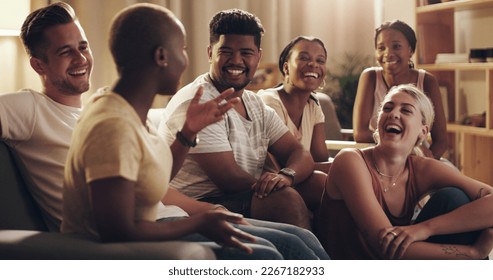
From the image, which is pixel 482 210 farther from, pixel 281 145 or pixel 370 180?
pixel 281 145

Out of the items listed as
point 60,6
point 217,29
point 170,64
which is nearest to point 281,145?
point 217,29

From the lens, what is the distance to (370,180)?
7.07 ft

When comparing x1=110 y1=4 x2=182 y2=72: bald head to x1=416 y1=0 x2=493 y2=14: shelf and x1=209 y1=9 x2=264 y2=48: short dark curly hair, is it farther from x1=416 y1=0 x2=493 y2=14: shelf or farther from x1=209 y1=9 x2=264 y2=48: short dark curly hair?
x1=416 y1=0 x2=493 y2=14: shelf

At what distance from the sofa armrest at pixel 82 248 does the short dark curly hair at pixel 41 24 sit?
558 millimetres

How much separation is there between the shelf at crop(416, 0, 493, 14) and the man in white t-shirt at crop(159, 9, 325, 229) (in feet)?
7.04

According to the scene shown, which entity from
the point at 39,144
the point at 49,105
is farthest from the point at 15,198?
the point at 49,105

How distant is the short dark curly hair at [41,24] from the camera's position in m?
1.86

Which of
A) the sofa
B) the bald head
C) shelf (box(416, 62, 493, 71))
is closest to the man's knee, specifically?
the sofa

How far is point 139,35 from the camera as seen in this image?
1.37 meters

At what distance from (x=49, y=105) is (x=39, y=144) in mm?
120

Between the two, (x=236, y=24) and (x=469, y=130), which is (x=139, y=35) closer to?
(x=236, y=24)

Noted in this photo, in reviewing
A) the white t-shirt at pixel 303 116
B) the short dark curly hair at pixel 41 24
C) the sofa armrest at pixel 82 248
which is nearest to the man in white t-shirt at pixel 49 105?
the short dark curly hair at pixel 41 24

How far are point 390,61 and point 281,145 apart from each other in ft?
3.28

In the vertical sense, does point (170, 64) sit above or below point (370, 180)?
above
